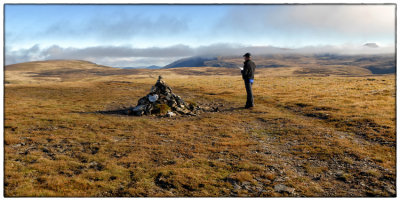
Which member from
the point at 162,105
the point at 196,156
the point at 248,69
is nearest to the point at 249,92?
the point at 248,69

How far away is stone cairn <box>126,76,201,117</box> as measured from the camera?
19.7 meters

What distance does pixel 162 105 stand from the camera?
20.2 meters

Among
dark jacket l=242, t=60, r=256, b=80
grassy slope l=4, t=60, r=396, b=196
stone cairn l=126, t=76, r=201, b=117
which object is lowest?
grassy slope l=4, t=60, r=396, b=196

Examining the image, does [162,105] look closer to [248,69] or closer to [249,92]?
[248,69]

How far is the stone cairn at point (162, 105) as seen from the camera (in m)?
19.7

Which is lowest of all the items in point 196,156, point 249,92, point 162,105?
point 196,156

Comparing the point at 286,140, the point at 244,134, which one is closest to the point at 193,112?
the point at 244,134

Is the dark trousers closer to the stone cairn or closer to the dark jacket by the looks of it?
the dark jacket

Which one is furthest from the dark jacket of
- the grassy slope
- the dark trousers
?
the grassy slope

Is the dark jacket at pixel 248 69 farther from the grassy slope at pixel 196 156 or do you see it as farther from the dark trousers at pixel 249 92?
the grassy slope at pixel 196 156

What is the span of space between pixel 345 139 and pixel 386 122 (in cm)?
524

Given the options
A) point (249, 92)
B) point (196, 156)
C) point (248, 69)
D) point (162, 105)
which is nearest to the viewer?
point (196, 156)

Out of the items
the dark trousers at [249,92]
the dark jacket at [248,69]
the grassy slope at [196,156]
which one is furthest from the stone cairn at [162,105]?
the dark jacket at [248,69]

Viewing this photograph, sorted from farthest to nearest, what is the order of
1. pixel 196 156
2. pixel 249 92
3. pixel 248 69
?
pixel 249 92, pixel 248 69, pixel 196 156
